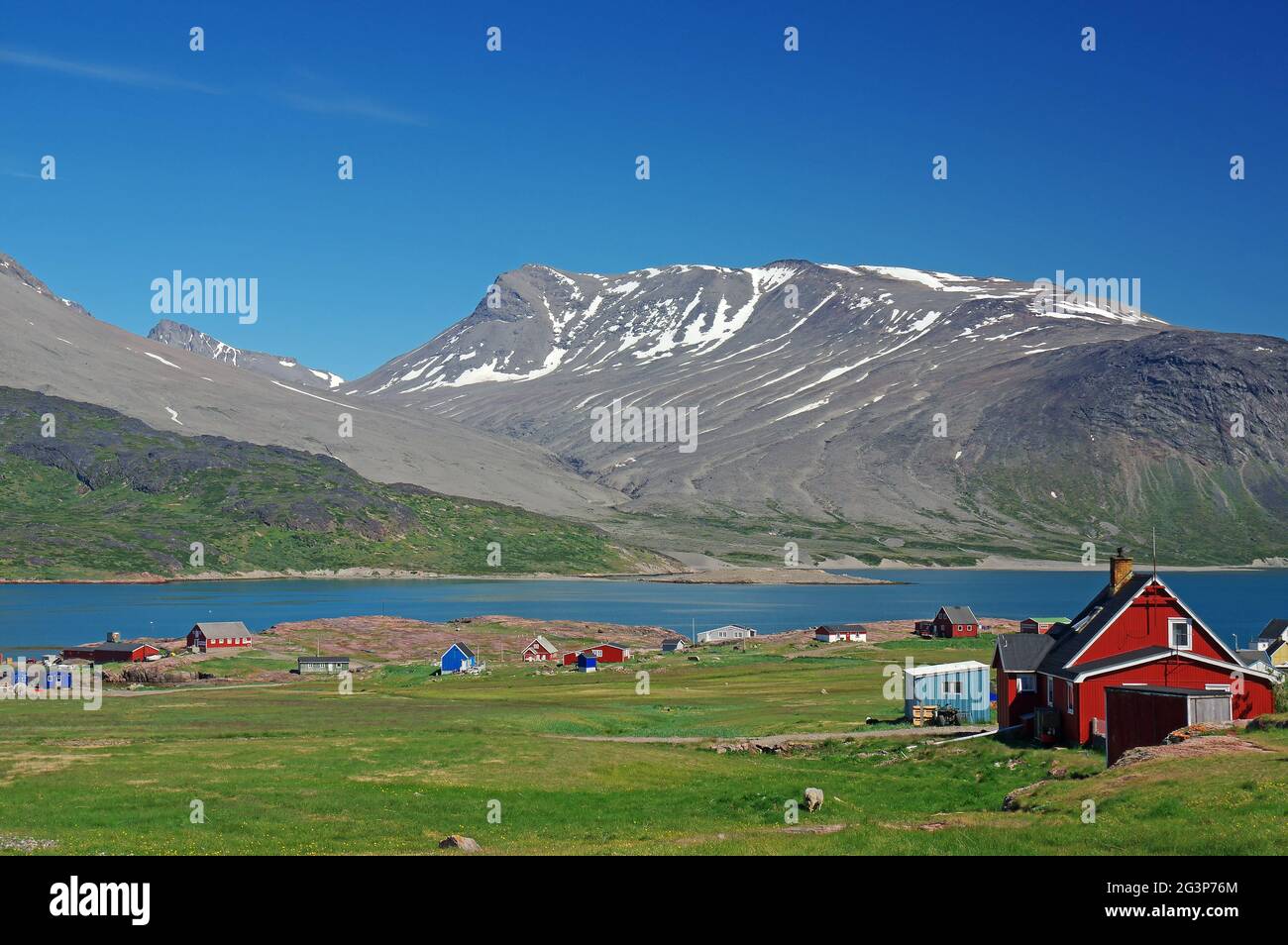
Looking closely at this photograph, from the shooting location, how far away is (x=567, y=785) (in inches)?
1639

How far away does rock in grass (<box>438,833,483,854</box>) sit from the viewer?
26.5 m

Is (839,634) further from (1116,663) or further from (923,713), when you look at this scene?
(1116,663)

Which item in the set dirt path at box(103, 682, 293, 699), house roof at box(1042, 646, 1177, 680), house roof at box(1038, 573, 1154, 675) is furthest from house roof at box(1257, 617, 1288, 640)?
dirt path at box(103, 682, 293, 699)

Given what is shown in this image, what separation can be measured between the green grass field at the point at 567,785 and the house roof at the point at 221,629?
144ft

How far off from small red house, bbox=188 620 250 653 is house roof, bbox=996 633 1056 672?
82.6 meters

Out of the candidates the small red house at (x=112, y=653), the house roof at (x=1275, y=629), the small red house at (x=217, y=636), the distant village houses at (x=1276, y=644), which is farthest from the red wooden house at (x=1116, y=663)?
the small red house at (x=217, y=636)

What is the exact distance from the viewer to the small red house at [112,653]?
110 metres

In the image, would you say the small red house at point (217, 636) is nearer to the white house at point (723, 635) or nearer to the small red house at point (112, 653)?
the small red house at point (112, 653)

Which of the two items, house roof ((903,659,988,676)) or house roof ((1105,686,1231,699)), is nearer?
house roof ((1105,686,1231,699))

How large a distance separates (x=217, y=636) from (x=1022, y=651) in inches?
3341

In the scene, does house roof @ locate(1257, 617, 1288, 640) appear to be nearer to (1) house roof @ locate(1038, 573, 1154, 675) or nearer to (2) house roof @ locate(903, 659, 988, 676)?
(2) house roof @ locate(903, 659, 988, 676)
